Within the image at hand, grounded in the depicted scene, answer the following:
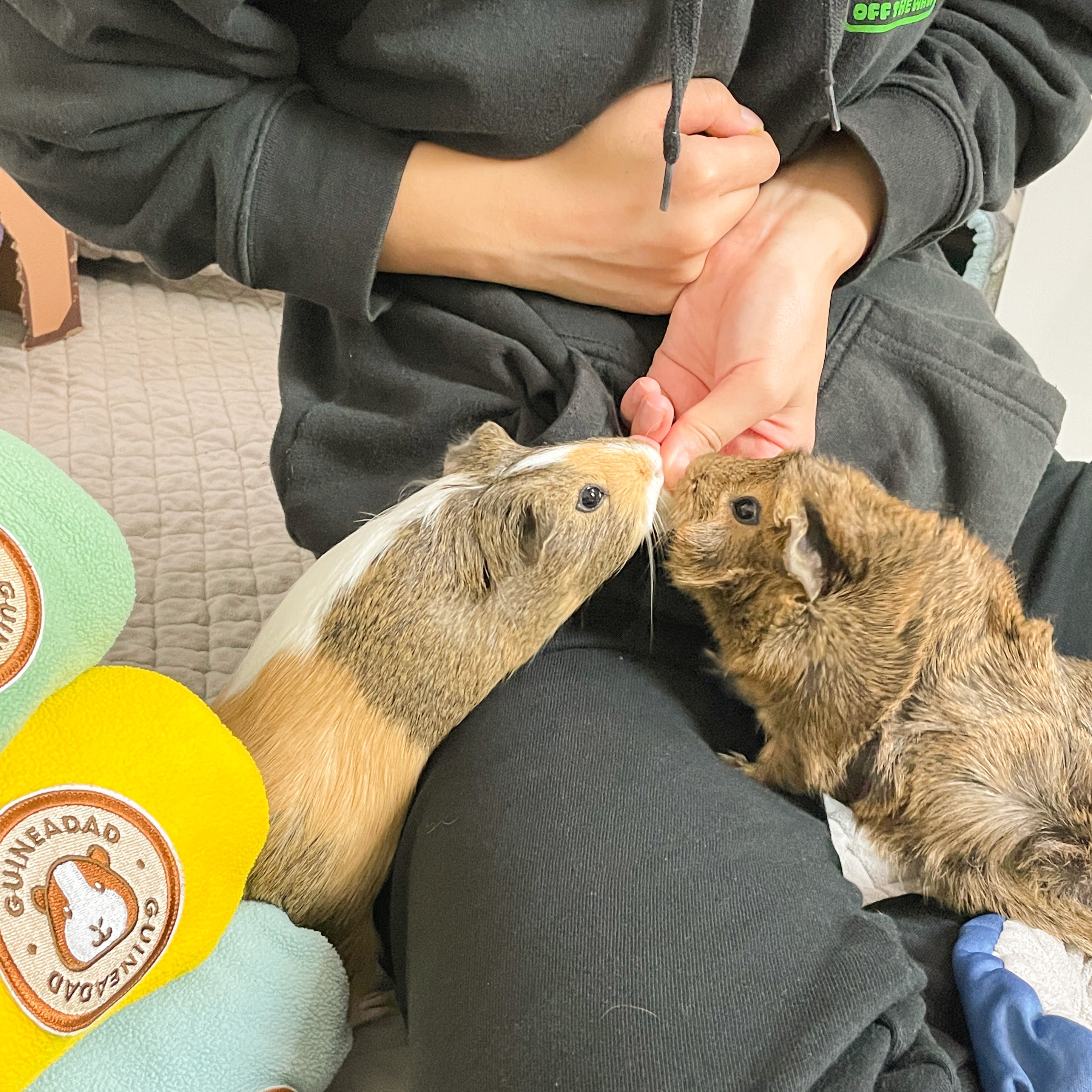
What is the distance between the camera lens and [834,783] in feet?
2.48

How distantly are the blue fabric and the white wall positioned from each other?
1745mm

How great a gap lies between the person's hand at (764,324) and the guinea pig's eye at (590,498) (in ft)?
0.24

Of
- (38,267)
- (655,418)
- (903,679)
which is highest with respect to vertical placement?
(655,418)

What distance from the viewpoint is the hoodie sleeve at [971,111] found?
86 centimetres

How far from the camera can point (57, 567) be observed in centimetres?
55

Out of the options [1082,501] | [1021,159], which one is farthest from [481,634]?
[1021,159]

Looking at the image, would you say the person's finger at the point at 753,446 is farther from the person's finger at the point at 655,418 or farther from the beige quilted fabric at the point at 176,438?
the beige quilted fabric at the point at 176,438

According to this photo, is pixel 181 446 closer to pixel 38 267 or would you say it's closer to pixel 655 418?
pixel 38 267

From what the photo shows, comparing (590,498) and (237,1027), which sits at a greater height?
(590,498)

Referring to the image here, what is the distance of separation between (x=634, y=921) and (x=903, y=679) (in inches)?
11.4

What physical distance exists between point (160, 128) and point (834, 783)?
758 millimetres

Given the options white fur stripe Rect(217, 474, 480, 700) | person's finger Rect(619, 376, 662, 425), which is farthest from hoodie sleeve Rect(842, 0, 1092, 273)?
white fur stripe Rect(217, 474, 480, 700)

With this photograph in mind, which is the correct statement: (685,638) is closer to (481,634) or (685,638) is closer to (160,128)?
(481,634)

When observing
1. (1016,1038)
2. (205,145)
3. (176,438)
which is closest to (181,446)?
(176,438)
